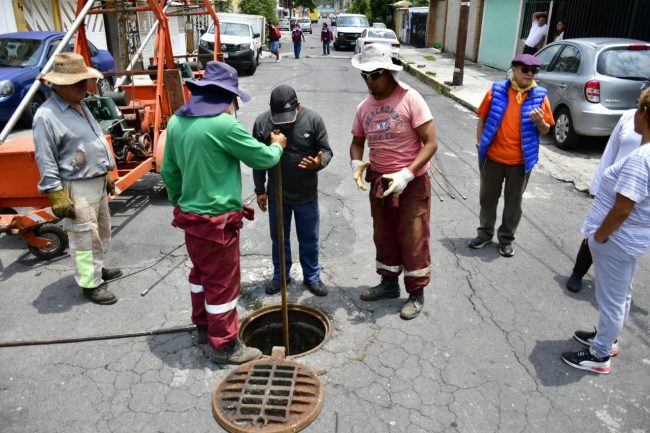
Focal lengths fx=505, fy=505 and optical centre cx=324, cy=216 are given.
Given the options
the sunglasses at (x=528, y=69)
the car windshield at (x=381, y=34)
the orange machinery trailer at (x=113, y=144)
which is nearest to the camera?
the sunglasses at (x=528, y=69)

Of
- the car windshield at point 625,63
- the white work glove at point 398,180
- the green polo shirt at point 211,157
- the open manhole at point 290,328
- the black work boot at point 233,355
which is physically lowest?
the open manhole at point 290,328

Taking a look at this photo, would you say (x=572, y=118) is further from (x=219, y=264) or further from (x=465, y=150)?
(x=219, y=264)

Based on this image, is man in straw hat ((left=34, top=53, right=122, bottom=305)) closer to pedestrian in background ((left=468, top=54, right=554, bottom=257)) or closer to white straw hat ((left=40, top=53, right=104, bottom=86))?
white straw hat ((left=40, top=53, right=104, bottom=86))

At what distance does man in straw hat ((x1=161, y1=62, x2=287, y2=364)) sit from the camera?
303cm

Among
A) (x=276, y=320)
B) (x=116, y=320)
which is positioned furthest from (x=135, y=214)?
(x=276, y=320)

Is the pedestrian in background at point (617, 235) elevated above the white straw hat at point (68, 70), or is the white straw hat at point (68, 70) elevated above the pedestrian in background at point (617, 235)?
the white straw hat at point (68, 70)

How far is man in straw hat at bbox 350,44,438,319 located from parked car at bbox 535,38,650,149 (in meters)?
5.06

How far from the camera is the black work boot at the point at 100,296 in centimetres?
412

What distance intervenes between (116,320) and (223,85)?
2.08 meters

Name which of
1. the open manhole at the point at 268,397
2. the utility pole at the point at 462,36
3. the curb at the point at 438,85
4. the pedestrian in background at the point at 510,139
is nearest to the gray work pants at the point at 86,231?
the open manhole at the point at 268,397

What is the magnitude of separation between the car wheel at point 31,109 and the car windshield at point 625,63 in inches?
405

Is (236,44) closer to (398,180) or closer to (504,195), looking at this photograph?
(504,195)

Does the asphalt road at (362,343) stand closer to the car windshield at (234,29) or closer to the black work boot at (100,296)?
the black work boot at (100,296)

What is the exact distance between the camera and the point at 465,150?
27.8ft
